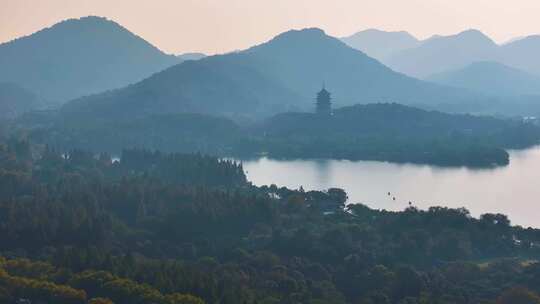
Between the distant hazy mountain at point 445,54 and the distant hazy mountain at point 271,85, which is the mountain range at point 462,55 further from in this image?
the distant hazy mountain at point 271,85

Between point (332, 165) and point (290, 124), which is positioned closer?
point (332, 165)

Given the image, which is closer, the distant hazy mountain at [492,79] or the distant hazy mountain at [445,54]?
the distant hazy mountain at [492,79]

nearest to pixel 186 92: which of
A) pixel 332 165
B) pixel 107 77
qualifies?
pixel 332 165

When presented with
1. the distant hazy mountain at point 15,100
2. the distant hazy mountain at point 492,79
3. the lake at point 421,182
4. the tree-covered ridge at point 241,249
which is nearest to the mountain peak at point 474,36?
the distant hazy mountain at point 492,79

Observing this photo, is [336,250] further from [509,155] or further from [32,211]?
[509,155]

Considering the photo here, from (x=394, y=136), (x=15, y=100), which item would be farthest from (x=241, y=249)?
(x=15, y=100)

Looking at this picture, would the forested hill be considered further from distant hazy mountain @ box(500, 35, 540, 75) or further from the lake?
distant hazy mountain @ box(500, 35, 540, 75)

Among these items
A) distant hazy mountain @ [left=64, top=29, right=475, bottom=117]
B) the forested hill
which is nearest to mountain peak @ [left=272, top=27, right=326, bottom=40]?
distant hazy mountain @ [left=64, top=29, right=475, bottom=117]

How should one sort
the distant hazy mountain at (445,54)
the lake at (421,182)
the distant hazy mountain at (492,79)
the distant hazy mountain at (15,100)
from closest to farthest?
the lake at (421,182) → the distant hazy mountain at (15,100) → the distant hazy mountain at (492,79) → the distant hazy mountain at (445,54)
